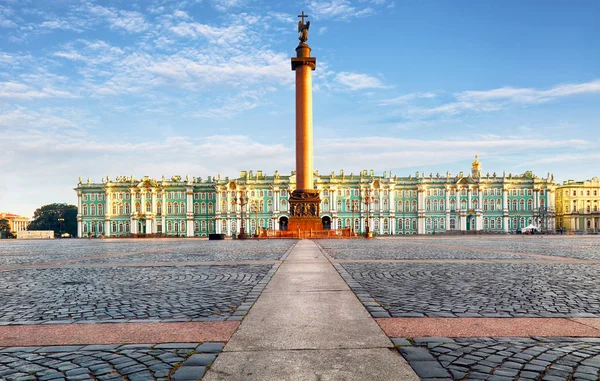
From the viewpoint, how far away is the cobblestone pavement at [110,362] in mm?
3936

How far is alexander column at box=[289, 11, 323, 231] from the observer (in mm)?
41969

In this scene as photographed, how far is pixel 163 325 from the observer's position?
18.8ft

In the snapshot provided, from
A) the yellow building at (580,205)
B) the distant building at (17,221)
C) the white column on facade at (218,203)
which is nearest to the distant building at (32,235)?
the white column on facade at (218,203)

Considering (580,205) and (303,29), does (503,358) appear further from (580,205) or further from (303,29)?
(580,205)

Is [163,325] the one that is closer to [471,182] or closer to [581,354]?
[581,354]

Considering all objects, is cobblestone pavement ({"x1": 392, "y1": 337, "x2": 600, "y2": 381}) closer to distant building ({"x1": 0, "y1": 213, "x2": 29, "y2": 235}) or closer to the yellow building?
the yellow building

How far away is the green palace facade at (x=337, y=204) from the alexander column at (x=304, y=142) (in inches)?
2233

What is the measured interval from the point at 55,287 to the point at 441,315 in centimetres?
752

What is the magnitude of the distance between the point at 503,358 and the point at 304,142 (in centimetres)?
3809

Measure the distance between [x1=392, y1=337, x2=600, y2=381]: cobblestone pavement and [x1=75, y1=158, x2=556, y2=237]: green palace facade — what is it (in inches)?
3788

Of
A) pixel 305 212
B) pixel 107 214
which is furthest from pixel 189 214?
pixel 305 212

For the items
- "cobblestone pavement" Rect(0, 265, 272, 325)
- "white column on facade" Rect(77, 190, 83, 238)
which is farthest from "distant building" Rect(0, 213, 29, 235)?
"cobblestone pavement" Rect(0, 265, 272, 325)

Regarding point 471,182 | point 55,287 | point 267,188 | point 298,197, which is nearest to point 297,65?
point 298,197

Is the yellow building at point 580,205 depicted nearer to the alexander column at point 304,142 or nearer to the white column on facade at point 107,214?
the alexander column at point 304,142
